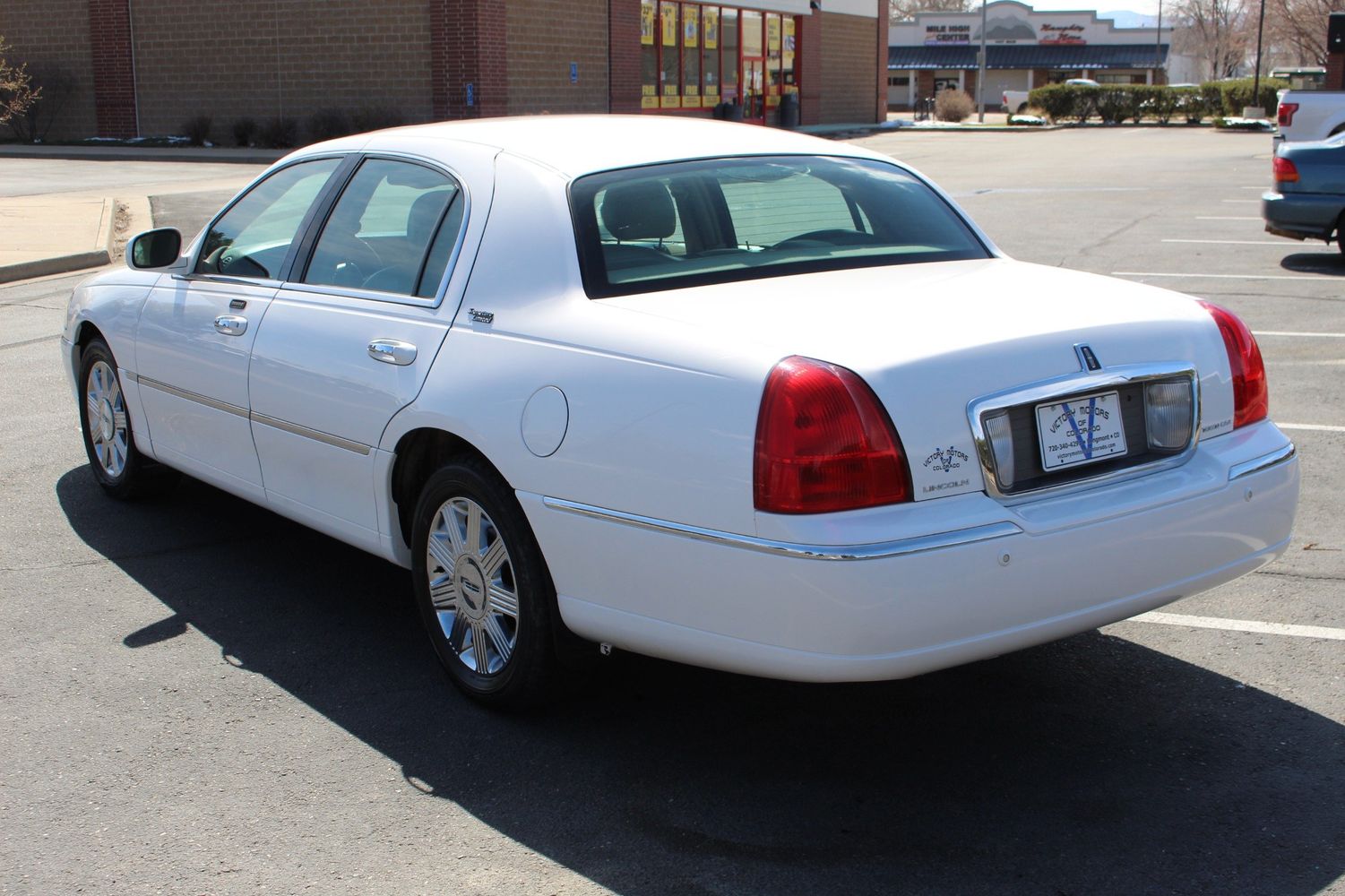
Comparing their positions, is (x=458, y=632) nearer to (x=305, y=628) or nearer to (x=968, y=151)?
(x=305, y=628)

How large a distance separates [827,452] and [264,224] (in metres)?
2.84

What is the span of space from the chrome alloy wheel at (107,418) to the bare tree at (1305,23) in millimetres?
69674

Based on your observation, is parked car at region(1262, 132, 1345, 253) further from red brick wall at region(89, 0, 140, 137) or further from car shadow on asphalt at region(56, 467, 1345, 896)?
red brick wall at region(89, 0, 140, 137)

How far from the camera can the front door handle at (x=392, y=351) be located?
4191mm

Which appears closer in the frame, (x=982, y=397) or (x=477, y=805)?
(x=982, y=397)

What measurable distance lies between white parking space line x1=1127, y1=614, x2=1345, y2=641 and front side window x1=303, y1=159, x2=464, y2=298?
8.31 ft

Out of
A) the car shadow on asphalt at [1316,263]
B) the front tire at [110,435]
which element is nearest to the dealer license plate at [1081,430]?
the front tire at [110,435]

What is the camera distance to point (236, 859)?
337 centimetres

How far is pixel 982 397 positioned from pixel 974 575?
16.7 inches

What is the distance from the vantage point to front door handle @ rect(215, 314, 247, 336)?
496 centimetres

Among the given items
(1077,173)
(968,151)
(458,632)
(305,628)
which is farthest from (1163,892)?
(968,151)

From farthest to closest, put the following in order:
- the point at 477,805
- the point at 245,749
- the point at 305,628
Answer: the point at 305,628 → the point at 245,749 → the point at 477,805

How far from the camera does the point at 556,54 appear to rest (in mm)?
32750
